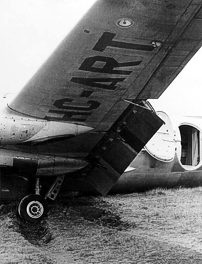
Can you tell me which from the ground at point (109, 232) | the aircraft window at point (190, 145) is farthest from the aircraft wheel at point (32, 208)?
the aircraft window at point (190, 145)

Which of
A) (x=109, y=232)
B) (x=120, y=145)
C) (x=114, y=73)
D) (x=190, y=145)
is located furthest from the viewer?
(x=190, y=145)

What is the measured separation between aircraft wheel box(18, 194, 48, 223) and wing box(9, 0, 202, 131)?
1.47 metres

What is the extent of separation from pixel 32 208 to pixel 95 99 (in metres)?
2.14

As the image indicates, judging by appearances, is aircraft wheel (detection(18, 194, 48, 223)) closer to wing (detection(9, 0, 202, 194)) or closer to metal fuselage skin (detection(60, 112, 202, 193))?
wing (detection(9, 0, 202, 194))

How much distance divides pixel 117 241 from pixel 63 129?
6.00ft

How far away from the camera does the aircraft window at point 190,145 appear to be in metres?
9.97

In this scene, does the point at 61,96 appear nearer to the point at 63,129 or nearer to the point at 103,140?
the point at 63,129

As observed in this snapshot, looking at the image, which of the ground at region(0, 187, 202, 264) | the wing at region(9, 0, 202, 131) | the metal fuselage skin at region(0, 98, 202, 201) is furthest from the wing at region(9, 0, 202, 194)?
the ground at region(0, 187, 202, 264)

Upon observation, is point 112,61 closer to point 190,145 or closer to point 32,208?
point 32,208

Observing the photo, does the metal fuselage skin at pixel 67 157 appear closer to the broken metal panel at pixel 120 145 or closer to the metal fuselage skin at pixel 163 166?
the metal fuselage skin at pixel 163 166

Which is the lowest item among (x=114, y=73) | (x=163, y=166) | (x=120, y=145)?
(x=120, y=145)

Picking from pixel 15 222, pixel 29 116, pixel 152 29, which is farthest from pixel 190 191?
pixel 152 29

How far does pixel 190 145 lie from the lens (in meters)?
10.2

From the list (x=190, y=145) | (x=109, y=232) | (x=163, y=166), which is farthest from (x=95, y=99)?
(x=190, y=145)
